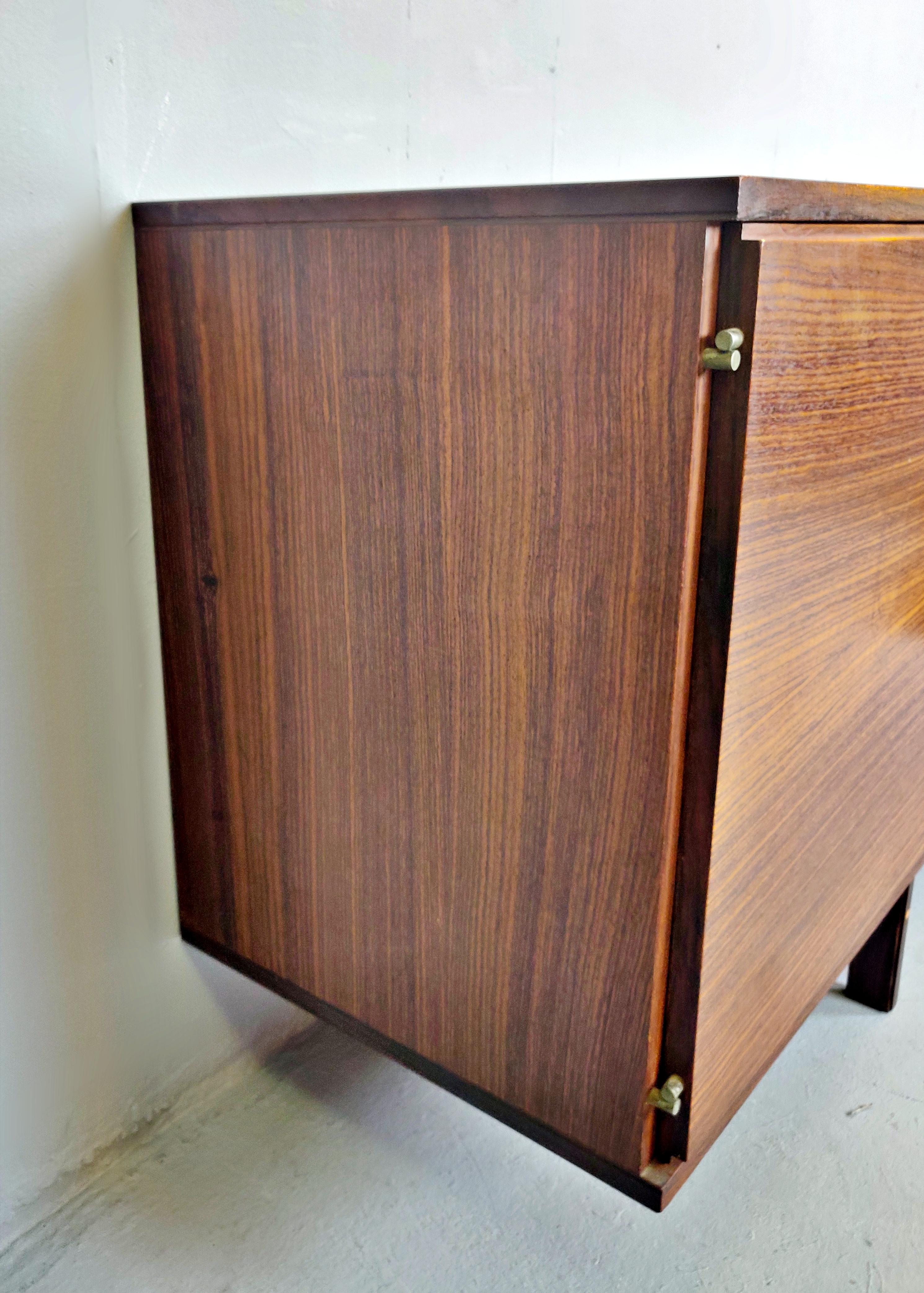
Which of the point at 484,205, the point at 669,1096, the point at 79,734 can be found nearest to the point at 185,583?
the point at 79,734

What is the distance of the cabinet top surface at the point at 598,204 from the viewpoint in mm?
557

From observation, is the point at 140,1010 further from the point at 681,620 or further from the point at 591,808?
the point at 681,620

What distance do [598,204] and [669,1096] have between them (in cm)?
55

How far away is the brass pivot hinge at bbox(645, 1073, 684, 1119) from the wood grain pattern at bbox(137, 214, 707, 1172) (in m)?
0.01

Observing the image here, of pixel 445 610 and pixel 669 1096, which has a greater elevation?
pixel 445 610

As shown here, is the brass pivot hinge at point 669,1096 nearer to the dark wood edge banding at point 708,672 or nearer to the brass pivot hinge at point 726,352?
the dark wood edge banding at point 708,672

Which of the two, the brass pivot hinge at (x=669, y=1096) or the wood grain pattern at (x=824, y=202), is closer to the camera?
the wood grain pattern at (x=824, y=202)

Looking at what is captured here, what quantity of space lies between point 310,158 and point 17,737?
0.56m

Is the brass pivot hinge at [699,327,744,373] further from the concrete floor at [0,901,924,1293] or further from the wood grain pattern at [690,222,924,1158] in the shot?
the concrete floor at [0,901,924,1293]

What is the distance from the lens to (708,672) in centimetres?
63

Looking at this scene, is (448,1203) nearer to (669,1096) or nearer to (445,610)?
(669,1096)

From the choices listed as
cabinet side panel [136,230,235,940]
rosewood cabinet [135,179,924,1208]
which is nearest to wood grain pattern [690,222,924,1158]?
rosewood cabinet [135,179,924,1208]

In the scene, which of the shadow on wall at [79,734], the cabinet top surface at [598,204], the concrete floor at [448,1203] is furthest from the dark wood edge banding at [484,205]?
the concrete floor at [448,1203]

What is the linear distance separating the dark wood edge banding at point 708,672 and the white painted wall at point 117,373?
0.50 metres
